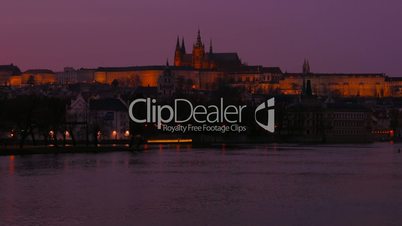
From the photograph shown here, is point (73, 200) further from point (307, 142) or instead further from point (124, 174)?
point (307, 142)

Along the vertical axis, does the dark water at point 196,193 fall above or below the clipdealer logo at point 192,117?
below

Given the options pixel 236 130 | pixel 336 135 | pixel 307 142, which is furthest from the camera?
pixel 336 135

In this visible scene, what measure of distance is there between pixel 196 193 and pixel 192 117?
217ft

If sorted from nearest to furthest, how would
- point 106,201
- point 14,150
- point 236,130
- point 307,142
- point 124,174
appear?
point 106,201 < point 124,174 < point 14,150 < point 236,130 < point 307,142

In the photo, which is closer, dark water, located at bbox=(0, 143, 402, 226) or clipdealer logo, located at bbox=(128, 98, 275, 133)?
dark water, located at bbox=(0, 143, 402, 226)

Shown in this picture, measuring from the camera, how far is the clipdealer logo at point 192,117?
3994 inches

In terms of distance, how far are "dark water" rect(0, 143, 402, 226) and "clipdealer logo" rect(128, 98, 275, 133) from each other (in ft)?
139

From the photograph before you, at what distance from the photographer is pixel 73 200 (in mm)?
34781

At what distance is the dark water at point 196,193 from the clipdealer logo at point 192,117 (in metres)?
42.5

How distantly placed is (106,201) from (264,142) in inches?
3028

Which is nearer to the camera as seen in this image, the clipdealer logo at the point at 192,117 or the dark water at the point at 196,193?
the dark water at the point at 196,193

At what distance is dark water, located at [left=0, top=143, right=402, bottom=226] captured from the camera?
3047 centimetres

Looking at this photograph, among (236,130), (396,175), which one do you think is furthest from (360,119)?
(396,175)

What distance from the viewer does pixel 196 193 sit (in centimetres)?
3775
